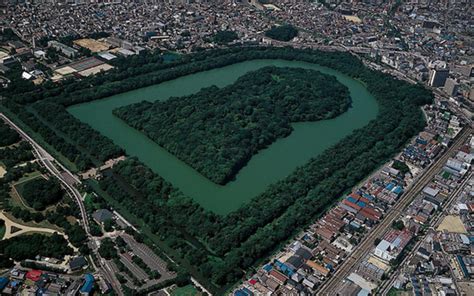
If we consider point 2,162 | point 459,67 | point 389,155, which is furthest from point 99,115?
point 459,67

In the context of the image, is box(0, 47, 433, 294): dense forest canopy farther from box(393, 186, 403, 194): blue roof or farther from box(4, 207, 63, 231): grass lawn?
box(393, 186, 403, 194): blue roof

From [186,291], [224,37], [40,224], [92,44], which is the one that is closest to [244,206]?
[186,291]

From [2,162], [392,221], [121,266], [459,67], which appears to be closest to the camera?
[121,266]

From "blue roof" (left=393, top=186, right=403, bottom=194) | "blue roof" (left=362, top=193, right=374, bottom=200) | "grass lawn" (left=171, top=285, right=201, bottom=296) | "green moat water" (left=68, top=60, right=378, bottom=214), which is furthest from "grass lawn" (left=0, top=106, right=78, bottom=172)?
"blue roof" (left=393, top=186, right=403, bottom=194)

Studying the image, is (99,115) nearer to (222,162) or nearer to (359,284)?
(222,162)

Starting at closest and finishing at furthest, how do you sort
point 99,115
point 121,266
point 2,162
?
point 121,266, point 2,162, point 99,115
